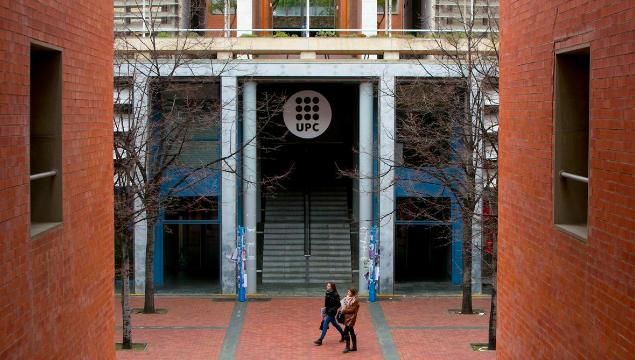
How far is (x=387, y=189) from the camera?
3025cm

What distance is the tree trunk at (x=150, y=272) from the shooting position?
87.2ft

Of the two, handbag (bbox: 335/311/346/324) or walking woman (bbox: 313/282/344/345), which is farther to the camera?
walking woman (bbox: 313/282/344/345)

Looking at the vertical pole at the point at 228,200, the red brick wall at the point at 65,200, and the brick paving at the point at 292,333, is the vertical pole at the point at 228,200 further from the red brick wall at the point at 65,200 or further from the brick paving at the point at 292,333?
the red brick wall at the point at 65,200

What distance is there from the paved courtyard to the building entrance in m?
2.78

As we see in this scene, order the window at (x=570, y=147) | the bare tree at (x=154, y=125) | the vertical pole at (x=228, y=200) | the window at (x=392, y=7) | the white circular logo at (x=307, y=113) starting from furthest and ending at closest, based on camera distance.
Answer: the window at (x=392, y=7), the white circular logo at (x=307, y=113), the vertical pole at (x=228, y=200), the bare tree at (x=154, y=125), the window at (x=570, y=147)

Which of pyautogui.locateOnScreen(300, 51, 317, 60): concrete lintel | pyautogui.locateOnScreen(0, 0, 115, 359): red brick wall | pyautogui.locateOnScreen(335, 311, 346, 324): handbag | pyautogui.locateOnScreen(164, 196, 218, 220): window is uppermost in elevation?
pyautogui.locateOnScreen(300, 51, 317, 60): concrete lintel

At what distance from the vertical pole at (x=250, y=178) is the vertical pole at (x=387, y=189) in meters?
3.47

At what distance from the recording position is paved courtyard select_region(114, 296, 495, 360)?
2233 centimetres

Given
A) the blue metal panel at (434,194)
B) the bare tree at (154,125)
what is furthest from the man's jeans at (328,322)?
the blue metal panel at (434,194)

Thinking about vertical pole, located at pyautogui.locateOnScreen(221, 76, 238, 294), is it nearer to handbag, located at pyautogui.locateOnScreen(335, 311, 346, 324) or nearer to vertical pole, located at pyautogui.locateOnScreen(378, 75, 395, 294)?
vertical pole, located at pyautogui.locateOnScreen(378, 75, 395, 294)

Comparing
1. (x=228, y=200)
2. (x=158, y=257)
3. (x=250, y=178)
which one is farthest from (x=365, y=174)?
(x=158, y=257)

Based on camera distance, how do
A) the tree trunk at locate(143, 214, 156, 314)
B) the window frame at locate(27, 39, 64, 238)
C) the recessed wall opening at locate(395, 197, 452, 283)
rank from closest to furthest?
the window frame at locate(27, 39, 64, 238) → the tree trunk at locate(143, 214, 156, 314) → the recessed wall opening at locate(395, 197, 452, 283)

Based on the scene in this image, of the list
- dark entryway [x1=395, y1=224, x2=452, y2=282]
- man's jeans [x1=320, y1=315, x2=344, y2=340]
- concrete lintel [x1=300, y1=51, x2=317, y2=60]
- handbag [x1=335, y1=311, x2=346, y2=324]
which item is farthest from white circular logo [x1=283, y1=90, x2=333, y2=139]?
handbag [x1=335, y1=311, x2=346, y2=324]

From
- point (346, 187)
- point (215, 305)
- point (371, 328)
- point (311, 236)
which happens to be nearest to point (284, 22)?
point (346, 187)
